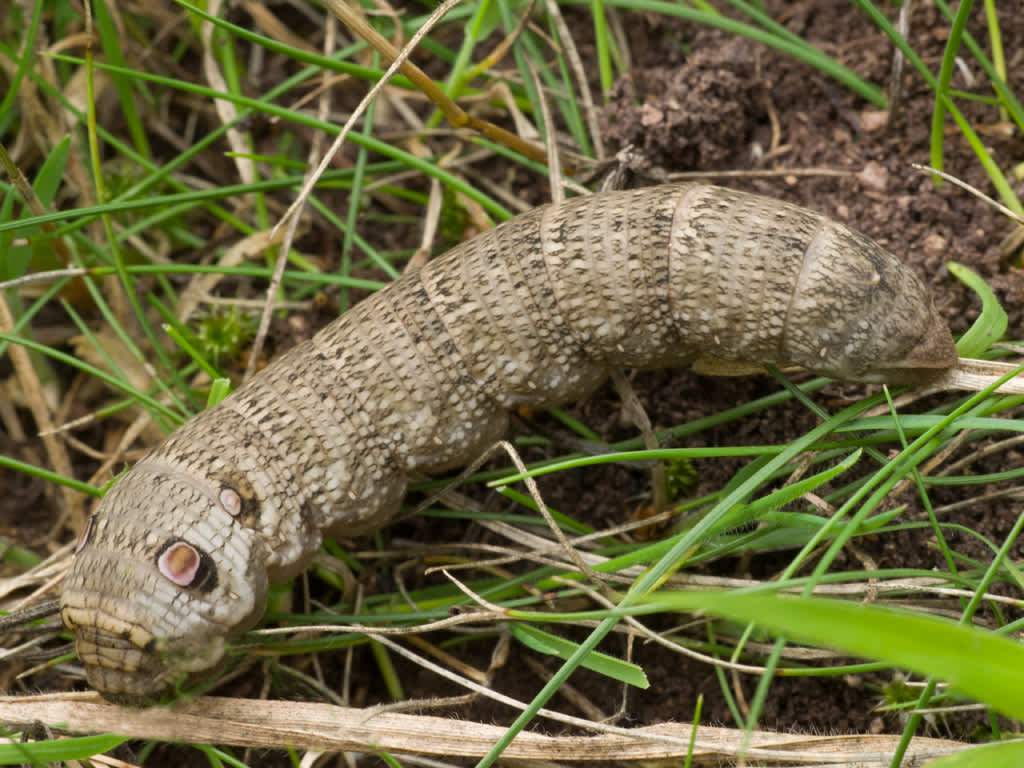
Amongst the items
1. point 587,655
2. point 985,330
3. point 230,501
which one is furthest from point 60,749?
point 985,330

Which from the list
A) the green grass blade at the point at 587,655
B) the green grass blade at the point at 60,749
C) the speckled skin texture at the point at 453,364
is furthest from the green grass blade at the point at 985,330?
the green grass blade at the point at 60,749

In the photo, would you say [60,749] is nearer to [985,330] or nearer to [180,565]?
[180,565]

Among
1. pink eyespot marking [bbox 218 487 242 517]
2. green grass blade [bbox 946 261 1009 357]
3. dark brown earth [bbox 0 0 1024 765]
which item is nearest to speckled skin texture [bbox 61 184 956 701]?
pink eyespot marking [bbox 218 487 242 517]

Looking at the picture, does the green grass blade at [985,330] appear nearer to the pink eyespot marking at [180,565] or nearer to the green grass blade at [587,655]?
the green grass blade at [587,655]

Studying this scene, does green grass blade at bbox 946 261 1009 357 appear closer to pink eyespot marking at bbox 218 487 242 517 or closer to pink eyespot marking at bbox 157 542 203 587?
pink eyespot marking at bbox 218 487 242 517

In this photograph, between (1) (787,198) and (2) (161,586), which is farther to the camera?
(1) (787,198)

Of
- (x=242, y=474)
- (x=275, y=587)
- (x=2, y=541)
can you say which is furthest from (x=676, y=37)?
(x=2, y=541)

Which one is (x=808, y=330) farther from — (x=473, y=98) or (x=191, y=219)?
(x=191, y=219)

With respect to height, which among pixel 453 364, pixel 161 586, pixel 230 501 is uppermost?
pixel 453 364
